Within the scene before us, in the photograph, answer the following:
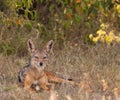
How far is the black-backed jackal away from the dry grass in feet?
0.49

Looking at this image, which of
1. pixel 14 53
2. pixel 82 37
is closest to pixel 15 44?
pixel 14 53

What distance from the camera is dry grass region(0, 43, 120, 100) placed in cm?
781

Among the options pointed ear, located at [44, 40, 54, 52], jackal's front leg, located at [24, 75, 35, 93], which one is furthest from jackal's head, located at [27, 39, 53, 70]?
jackal's front leg, located at [24, 75, 35, 93]

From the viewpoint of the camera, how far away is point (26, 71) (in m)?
9.14

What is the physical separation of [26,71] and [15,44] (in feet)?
5.75

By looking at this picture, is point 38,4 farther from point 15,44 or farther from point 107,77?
point 107,77

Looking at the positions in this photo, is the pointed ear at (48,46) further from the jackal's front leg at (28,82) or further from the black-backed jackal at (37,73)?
the jackal's front leg at (28,82)

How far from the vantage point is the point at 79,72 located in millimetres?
9406

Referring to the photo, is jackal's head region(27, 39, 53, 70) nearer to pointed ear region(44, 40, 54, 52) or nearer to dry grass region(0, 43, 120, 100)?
pointed ear region(44, 40, 54, 52)

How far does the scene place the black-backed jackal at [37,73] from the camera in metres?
9.02

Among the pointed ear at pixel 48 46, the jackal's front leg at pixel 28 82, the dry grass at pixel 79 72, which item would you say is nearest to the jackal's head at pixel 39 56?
the pointed ear at pixel 48 46

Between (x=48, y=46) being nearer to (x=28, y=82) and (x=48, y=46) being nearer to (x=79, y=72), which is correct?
(x=79, y=72)

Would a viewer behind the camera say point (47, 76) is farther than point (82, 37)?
No

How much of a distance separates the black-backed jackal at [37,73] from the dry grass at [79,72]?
15 centimetres
